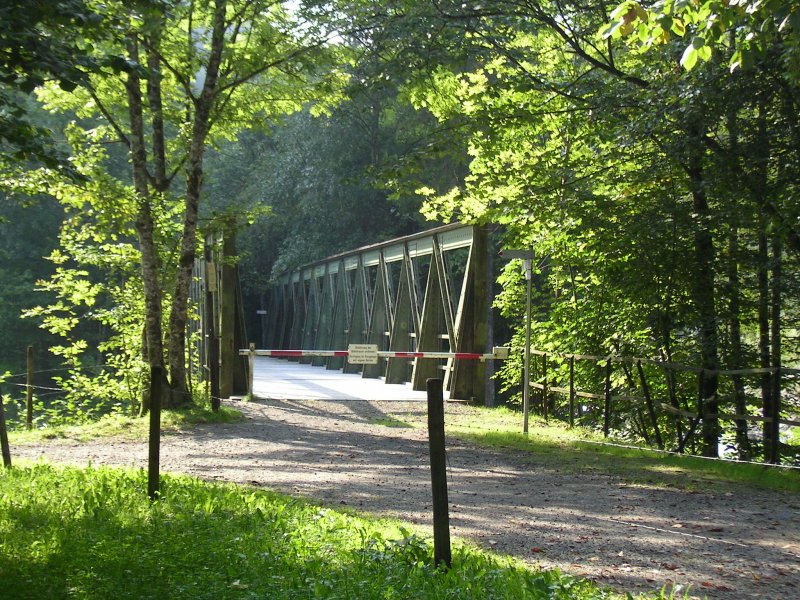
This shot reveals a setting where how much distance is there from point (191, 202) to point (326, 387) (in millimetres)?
7735

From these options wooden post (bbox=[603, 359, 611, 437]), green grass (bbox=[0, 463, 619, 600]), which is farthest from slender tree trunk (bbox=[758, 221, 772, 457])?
green grass (bbox=[0, 463, 619, 600])

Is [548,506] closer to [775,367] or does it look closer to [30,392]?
[775,367]

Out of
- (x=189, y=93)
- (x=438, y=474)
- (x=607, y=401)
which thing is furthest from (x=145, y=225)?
(x=438, y=474)

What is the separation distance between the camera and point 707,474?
31.9 ft

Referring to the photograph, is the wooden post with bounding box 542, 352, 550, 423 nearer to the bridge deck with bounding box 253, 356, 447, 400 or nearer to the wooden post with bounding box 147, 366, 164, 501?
the bridge deck with bounding box 253, 356, 447, 400

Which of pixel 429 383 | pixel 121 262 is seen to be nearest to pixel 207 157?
pixel 121 262

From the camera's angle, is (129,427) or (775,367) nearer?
(775,367)

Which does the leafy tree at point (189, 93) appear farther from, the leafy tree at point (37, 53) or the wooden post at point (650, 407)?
the leafy tree at point (37, 53)

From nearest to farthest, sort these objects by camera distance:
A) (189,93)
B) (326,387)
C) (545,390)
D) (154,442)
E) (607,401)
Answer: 1. (154,442)
2. (607,401)
3. (189,93)
4. (545,390)
5. (326,387)

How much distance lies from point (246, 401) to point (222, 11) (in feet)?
22.0

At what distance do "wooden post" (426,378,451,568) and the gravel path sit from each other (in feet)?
2.39

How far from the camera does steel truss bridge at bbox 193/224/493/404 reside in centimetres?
1700

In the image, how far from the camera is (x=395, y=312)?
21.9 meters

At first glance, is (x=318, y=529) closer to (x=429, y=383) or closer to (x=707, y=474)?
(x=429, y=383)
